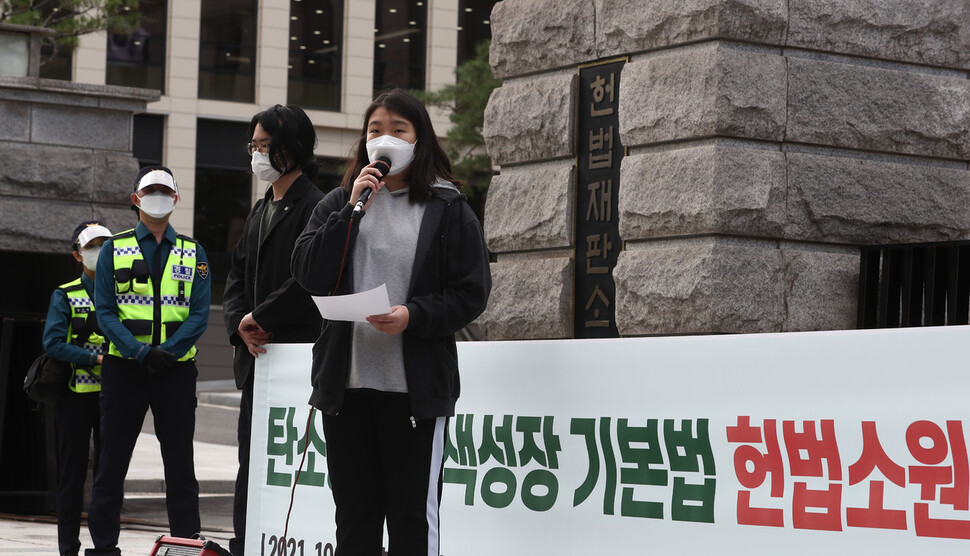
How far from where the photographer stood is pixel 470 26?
40750 millimetres

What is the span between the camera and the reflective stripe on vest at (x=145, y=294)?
717 centimetres

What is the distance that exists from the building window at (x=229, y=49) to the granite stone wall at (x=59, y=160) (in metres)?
26.9

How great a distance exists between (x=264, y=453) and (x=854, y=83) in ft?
12.0

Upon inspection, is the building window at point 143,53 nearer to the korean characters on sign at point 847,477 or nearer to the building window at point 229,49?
the building window at point 229,49

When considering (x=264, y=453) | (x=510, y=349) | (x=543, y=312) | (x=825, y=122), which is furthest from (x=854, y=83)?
(x=264, y=453)

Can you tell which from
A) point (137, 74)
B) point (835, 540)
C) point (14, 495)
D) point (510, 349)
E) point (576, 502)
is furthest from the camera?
point (137, 74)

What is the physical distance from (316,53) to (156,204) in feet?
106

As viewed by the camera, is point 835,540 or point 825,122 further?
point 825,122

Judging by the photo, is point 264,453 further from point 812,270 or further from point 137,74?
point 137,74

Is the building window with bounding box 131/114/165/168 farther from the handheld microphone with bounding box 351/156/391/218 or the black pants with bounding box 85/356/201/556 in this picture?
the handheld microphone with bounding box 351/156/391/218

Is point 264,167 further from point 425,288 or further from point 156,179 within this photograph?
point 425,288

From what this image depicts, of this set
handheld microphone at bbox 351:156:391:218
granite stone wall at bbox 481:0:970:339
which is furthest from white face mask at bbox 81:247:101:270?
handheld microphone at bbox 351:156:391:218

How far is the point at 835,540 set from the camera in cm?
416

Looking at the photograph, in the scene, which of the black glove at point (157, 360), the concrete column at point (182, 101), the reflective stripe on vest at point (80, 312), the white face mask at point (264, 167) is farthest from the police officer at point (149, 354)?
the concrete column at point (182, 101)
